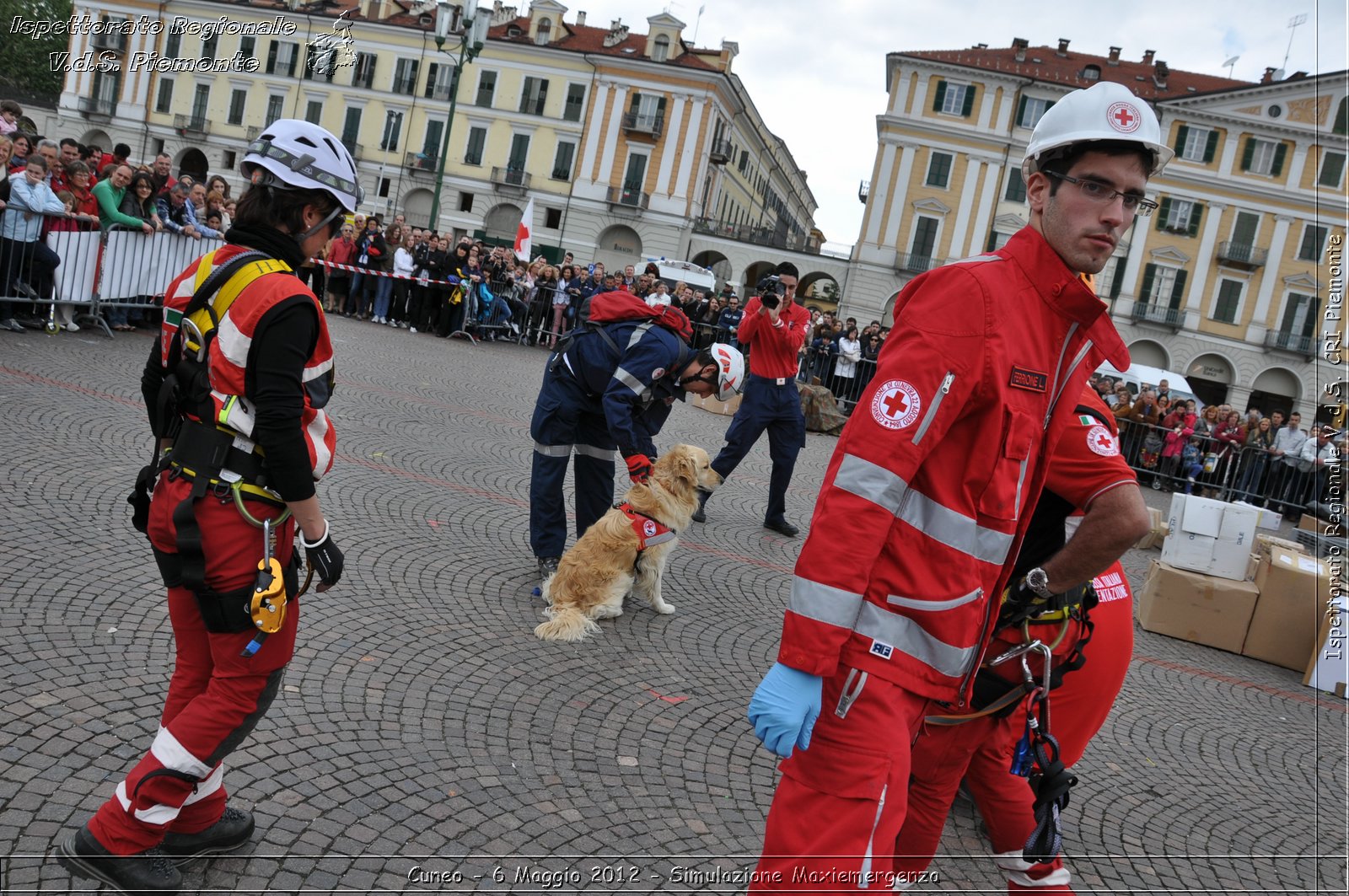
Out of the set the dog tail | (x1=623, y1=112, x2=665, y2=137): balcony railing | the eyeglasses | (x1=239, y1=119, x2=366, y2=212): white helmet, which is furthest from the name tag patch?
(x1=623, y1=112, x2=665, y2=137): balcony railing

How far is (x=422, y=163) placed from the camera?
62.4 meters

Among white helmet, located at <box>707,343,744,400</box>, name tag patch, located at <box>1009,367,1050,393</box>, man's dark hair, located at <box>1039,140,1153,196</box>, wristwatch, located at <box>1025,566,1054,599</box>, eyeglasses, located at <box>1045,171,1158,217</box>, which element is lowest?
wristwatch, located at <box>1025,566,1054,599</box>

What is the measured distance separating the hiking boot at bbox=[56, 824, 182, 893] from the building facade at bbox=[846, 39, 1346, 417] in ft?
177

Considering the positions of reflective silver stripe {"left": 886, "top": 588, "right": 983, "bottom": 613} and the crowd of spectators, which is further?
the crowd of spectators

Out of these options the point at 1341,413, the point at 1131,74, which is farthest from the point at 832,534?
the point at 1131,74

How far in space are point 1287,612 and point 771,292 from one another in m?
5.19

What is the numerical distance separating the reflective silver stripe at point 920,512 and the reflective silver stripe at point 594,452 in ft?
14.2

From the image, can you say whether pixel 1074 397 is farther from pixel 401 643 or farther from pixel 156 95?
pixel 156 95

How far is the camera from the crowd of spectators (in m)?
19.0

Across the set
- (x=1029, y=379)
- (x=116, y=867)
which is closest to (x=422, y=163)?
(x=116, y=867)

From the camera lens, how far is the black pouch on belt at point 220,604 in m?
2.73

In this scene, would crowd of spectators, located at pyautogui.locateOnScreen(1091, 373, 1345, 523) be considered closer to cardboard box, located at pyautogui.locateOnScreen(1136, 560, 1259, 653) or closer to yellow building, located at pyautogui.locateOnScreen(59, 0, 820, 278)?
cardboard box, located at pyautogui.locateOnScreen(1136, 560, 1259, 653)

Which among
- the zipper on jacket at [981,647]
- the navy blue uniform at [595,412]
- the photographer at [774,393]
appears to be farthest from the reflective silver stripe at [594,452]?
the zipper on jacket at [981,647]

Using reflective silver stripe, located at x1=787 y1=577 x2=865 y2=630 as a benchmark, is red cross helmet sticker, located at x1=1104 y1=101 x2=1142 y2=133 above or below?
above
